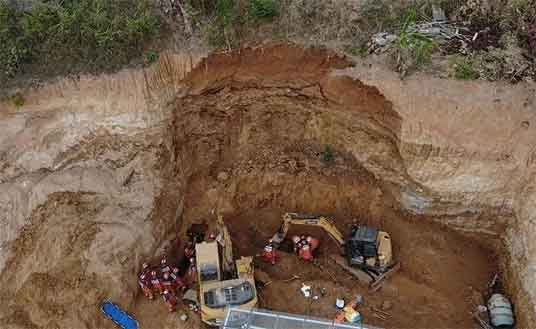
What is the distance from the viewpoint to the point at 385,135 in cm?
1218

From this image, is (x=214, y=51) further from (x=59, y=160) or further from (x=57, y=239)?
(x=57, y=239)

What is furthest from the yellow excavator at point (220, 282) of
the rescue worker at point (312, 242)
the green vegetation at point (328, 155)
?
the green vegetation at point (328, 155)

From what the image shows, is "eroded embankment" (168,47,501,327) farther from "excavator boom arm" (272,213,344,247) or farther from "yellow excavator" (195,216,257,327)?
"yellow excavator" (195,216,257,327)

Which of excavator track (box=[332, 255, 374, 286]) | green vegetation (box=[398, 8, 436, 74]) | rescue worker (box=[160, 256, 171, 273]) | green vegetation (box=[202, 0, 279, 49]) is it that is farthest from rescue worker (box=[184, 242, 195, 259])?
green vegetation (box=[398, 8, 436, 74])

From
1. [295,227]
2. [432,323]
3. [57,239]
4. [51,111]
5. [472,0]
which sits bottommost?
[432,323]

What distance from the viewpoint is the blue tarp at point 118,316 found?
11398 millimetres

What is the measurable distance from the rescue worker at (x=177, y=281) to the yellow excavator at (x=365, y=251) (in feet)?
10.2

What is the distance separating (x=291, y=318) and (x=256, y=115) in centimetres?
547

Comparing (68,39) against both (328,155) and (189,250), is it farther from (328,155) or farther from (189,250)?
(328,155)

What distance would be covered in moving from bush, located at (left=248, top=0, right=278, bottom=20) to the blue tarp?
26.5 feet

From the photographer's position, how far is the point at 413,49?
11555 millimetres

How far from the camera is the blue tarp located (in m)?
11.4

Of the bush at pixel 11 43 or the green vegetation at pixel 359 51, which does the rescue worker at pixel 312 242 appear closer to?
the green vegetation at pixel 359 51

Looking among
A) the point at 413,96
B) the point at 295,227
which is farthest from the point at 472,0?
the point at 295,227
